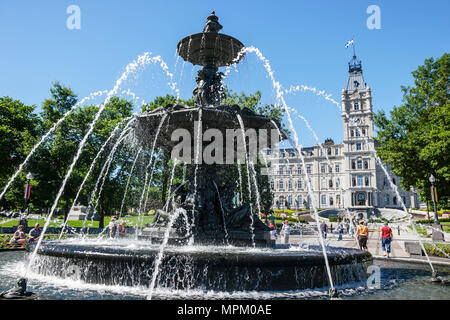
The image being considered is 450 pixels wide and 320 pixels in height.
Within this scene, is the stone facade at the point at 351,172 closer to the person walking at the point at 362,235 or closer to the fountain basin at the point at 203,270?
the person walking at the point at 362,235

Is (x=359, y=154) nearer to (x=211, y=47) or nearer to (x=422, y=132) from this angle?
(x=422, y=132)

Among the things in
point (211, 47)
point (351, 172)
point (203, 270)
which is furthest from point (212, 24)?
point (351, 172)

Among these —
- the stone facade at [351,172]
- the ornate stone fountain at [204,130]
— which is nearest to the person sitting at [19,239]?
the ornate stone fountain at [204,130]

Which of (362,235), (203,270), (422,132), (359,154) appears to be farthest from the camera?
(359,154)

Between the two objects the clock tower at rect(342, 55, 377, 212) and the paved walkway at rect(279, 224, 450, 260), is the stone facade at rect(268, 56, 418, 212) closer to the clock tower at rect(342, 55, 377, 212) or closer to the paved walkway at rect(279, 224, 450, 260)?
the clock tower at rect(342, 55, 377, 212)

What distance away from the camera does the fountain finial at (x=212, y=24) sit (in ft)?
32.8

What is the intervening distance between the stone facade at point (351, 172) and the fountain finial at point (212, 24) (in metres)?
60.9

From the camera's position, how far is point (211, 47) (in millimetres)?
9844

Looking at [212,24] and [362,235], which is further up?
[212,24]

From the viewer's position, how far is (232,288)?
5.42m

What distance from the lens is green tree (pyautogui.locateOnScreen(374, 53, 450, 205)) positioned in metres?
22.5

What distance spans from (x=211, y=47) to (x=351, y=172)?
249 feet

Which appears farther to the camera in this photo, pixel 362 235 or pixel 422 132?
pixel 422 132
